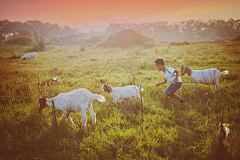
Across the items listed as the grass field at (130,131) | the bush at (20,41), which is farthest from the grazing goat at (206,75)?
the bush at (20,41)

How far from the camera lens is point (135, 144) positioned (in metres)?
3.23

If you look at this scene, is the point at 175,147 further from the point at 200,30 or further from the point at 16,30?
the point at 200,30

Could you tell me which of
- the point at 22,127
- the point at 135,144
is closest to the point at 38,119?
the point at 22,127

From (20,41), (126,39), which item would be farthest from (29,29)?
(126,39)

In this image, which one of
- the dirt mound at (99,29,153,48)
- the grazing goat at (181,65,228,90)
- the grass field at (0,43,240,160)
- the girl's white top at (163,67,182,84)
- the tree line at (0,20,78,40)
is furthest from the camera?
the tree line at (0,20,78,40)

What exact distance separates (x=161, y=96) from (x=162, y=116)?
156cm

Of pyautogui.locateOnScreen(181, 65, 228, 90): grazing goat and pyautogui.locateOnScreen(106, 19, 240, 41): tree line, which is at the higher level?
pyautogui.locateOnScreen(106, 19, 240, 41): tree line

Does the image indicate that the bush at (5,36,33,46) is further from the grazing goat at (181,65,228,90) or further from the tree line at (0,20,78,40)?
the grazing goat at (181,65,228,90)

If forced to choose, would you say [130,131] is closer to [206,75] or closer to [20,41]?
[206,75]

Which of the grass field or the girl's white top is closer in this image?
the grass field

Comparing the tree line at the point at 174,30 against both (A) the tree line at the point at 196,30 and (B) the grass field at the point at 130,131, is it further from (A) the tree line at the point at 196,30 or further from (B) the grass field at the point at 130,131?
(B) the grass field at the point at 130,131

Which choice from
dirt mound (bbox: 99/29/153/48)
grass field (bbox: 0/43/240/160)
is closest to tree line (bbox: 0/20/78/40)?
dirt mound (bbox: 99/29/153/48)

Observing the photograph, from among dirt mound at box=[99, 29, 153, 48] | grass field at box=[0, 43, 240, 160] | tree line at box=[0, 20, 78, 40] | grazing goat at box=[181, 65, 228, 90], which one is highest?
tree line at box=[0, 20, 78, 40]

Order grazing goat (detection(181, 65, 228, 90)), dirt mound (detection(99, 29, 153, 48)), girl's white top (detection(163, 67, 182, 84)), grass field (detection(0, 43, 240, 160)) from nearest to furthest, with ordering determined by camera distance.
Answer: grass field (detection(0, 43, 240, 160)) → girl's white top (detection(163, 67, 182, 84)) → grazing goat (detection(181, 65, 228, 90)) → dirt mound (detection(99, 29, 153, 48))
